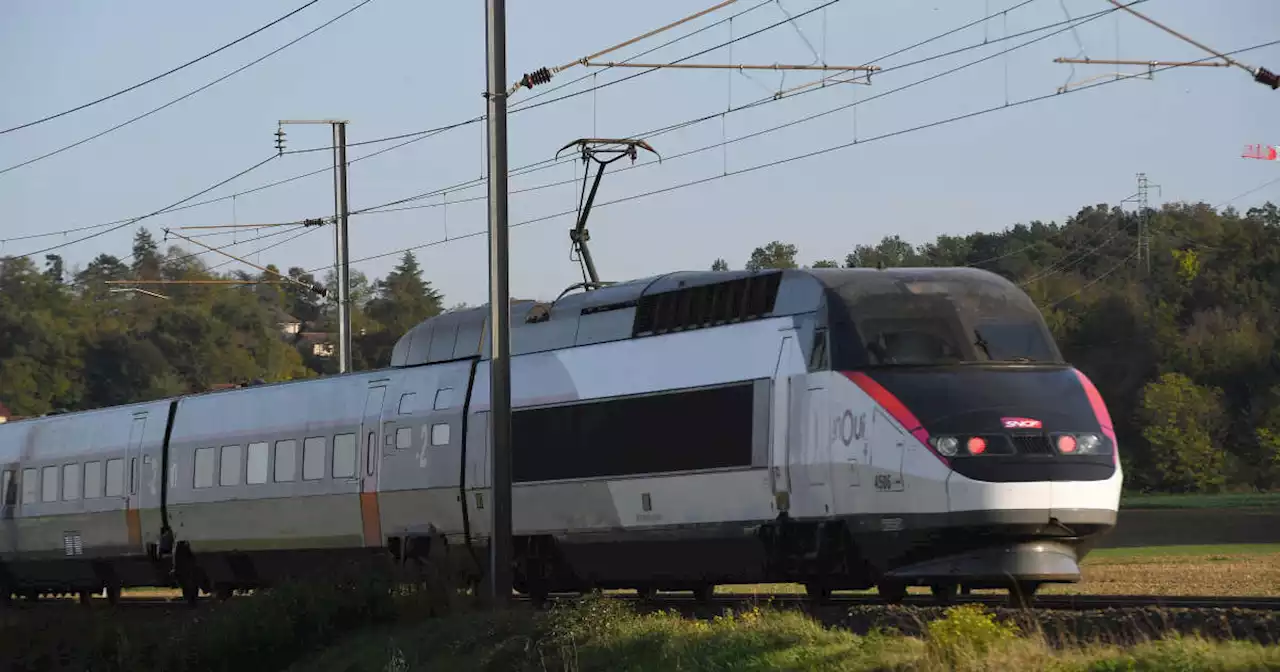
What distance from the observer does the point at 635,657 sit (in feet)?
50.8

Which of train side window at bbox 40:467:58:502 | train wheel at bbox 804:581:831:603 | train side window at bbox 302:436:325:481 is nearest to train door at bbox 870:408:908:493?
train wheel at bbox 804:581:831:603

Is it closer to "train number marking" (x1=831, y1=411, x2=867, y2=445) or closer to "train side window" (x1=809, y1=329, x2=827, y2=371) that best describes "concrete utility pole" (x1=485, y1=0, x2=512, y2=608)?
"train side window" (x1=809, y1=329, x2=827, y2=371)

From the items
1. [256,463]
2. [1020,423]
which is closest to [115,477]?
[256,463]

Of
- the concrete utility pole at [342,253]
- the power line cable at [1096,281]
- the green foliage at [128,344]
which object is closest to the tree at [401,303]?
the green foliage at [128,344]

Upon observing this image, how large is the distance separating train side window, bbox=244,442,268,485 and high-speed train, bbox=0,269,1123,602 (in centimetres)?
4

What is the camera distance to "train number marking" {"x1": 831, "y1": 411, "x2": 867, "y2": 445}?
1811cm

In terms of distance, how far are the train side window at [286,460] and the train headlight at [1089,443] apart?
13.6 m

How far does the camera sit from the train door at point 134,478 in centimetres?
3159

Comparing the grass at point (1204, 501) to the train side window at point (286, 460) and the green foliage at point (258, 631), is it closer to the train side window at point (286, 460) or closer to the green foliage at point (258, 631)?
the train side window at point (286, 460)

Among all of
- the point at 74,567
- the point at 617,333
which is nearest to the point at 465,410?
the point at 617,333

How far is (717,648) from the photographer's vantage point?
575 inches

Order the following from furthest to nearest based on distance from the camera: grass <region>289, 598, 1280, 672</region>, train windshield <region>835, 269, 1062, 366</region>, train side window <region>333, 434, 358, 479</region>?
Result: train side window <region>333, 434, 358, 479</region>, train windshield <region>835, 269, 1062, 366</region>, grass <region>289, 598, 1280, 672</region>

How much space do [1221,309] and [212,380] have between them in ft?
261

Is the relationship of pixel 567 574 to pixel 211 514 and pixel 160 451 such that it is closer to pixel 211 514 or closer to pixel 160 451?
pixel 211 514
